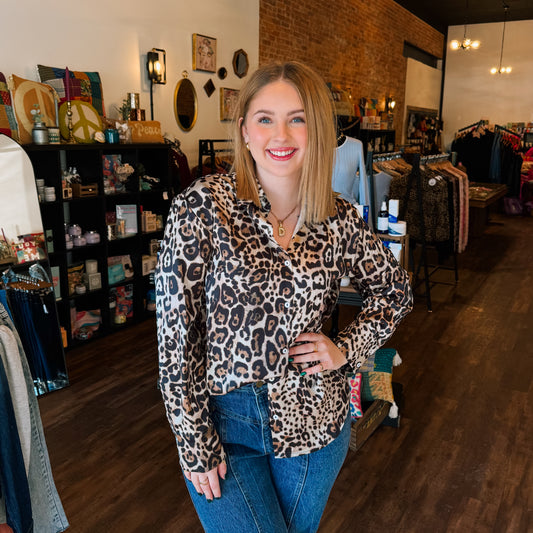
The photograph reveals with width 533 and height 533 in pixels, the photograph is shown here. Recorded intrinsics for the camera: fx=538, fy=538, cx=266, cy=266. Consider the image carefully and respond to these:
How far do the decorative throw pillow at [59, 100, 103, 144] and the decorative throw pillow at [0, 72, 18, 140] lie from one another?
0.36 m

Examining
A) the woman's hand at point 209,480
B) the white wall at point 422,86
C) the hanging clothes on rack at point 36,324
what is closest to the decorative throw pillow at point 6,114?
the hanging clothes on rack at point 36,324

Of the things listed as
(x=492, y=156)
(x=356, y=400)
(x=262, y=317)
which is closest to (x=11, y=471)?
(x=262, y=317)

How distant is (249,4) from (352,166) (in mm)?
2983

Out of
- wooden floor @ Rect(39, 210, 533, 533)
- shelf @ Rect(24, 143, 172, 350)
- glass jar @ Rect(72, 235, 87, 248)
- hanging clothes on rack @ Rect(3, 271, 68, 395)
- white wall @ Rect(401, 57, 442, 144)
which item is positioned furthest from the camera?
white wall @ Rect(401, 57, 442, 144)

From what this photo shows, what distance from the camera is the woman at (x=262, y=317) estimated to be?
1.16 meters

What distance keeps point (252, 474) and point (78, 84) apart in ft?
12.5

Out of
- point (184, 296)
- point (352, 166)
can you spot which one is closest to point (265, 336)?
point (184, 296)

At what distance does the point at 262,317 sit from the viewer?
121 centimetres

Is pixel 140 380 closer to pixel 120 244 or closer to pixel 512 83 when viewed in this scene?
pixel 120 244

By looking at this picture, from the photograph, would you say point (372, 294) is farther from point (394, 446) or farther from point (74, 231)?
point (74, 231)

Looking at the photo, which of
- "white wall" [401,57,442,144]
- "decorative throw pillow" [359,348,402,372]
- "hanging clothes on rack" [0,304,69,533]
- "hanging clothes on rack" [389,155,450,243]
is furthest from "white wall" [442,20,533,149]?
"hanging clothes on rack" [0,304,69,533]

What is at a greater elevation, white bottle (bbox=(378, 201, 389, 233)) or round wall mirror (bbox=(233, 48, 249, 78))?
round wall mirror (bbox=(233, 48, 249, 78))

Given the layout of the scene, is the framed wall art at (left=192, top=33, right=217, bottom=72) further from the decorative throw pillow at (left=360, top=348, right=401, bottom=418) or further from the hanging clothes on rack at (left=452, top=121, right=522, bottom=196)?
the hanging clothes on rack at (left=452, top=121, right=522, bottom=196)

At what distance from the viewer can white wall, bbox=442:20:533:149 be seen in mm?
12703
